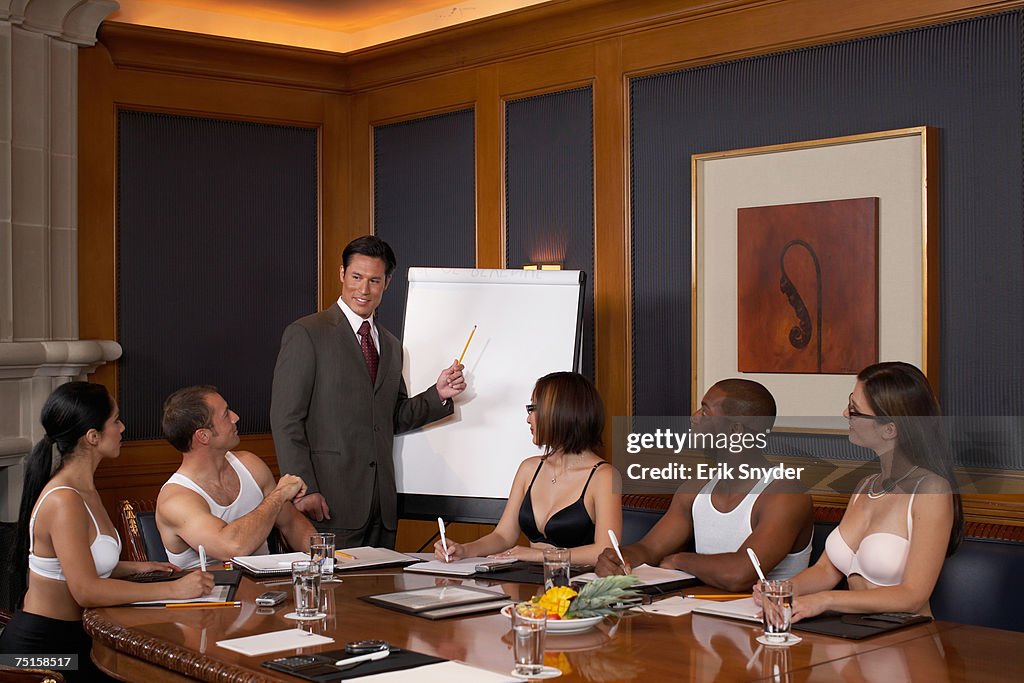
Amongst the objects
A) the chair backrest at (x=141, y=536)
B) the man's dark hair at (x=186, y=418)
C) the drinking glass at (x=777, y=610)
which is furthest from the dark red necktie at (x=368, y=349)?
the drinking glass at (x=777, y=610)

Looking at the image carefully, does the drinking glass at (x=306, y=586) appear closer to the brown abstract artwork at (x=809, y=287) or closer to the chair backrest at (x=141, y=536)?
the chair backrest at (x=141, y=536)

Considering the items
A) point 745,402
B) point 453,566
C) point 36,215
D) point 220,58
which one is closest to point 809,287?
point 745,402

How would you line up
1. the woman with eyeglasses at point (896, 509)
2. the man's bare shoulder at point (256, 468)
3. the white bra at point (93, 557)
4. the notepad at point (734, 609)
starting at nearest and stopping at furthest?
the notepad at point (734, 609), the woman with eyeglasses at point (896, 509), the white bra at point (93, 557), the man's bare shoulder at point (256, 468)

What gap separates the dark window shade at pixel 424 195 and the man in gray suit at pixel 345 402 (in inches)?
45.7

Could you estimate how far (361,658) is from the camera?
2248mm

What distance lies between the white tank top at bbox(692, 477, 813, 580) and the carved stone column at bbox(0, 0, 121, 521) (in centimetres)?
312

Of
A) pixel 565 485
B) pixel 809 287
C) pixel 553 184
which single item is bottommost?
pixel 565 485

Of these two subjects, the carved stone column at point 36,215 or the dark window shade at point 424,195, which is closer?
the carved stone column at point 36,215

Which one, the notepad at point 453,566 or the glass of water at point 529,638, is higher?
the glass of water at point 529,638

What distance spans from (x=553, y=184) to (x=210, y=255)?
70.7 inches

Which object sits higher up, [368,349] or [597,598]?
[368,349]

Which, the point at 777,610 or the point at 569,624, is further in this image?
the point at 569,624

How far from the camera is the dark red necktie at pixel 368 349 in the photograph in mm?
4566

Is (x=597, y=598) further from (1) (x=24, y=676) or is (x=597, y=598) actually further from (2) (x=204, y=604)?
(1) (x=24, y=676)
